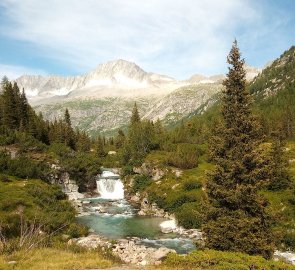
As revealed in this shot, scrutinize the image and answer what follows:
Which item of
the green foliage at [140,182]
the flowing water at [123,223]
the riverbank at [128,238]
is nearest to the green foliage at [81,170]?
the flowing water at [123,223]

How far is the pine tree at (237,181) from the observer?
26.3 metres

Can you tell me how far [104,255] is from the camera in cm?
2403

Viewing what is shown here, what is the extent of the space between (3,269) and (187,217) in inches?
1497

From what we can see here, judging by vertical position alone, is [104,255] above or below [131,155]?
below

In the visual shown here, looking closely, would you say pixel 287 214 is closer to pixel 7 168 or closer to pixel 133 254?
pixel 133 254

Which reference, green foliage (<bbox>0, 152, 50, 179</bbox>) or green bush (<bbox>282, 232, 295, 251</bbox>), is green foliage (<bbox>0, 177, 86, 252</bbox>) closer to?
green foliage (<bbox>0, 152, 50, 179</bbox>)

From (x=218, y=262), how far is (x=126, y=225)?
34970 mm

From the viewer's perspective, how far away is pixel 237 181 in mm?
28094

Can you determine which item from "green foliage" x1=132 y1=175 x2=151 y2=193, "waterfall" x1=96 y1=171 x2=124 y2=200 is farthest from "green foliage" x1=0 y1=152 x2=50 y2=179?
"green foliage" x1=132 y1=175 x2=151 y2=193

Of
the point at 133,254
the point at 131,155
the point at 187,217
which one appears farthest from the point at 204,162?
the point at 133,254

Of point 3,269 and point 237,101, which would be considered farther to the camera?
point 237,101

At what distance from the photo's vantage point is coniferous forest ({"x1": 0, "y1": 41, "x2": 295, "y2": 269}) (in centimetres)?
2298

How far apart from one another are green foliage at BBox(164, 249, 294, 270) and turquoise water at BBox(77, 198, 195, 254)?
19195mm

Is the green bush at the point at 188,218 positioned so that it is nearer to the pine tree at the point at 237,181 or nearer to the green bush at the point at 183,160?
the pine tree at the point at 237,181
